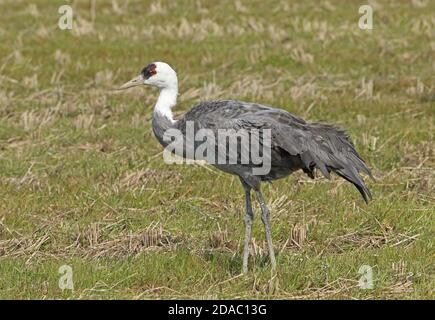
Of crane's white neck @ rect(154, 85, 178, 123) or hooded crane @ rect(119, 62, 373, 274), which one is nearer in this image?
hooded crane @ rect(119, 62, 373, 274)

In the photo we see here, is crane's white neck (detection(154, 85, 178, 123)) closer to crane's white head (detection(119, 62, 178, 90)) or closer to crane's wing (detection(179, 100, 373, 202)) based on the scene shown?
crane's white head (detection(119, 62, 178, 90))

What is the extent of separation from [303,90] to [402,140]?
110 inches

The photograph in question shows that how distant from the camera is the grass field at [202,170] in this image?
21.0 ft

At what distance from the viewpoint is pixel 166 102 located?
7.07m

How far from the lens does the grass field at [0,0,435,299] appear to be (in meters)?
6.41

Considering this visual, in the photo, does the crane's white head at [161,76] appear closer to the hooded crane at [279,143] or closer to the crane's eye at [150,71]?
the crane's eye at [150,71]

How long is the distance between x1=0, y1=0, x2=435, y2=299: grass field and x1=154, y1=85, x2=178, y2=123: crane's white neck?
1.00 m

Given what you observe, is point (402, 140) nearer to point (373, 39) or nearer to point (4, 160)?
point (4, 160)

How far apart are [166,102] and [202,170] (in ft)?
7.53

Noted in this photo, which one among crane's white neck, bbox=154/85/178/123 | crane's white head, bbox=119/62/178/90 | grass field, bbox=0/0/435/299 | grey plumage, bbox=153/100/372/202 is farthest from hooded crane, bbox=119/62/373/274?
grass field, bbox=0/0/435/299

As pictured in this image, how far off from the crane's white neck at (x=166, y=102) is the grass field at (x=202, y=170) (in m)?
1.00

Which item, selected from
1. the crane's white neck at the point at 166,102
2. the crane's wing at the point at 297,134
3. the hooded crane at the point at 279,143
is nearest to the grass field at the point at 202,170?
the hooded crane at the point at 279,143

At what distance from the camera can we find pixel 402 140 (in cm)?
1020
